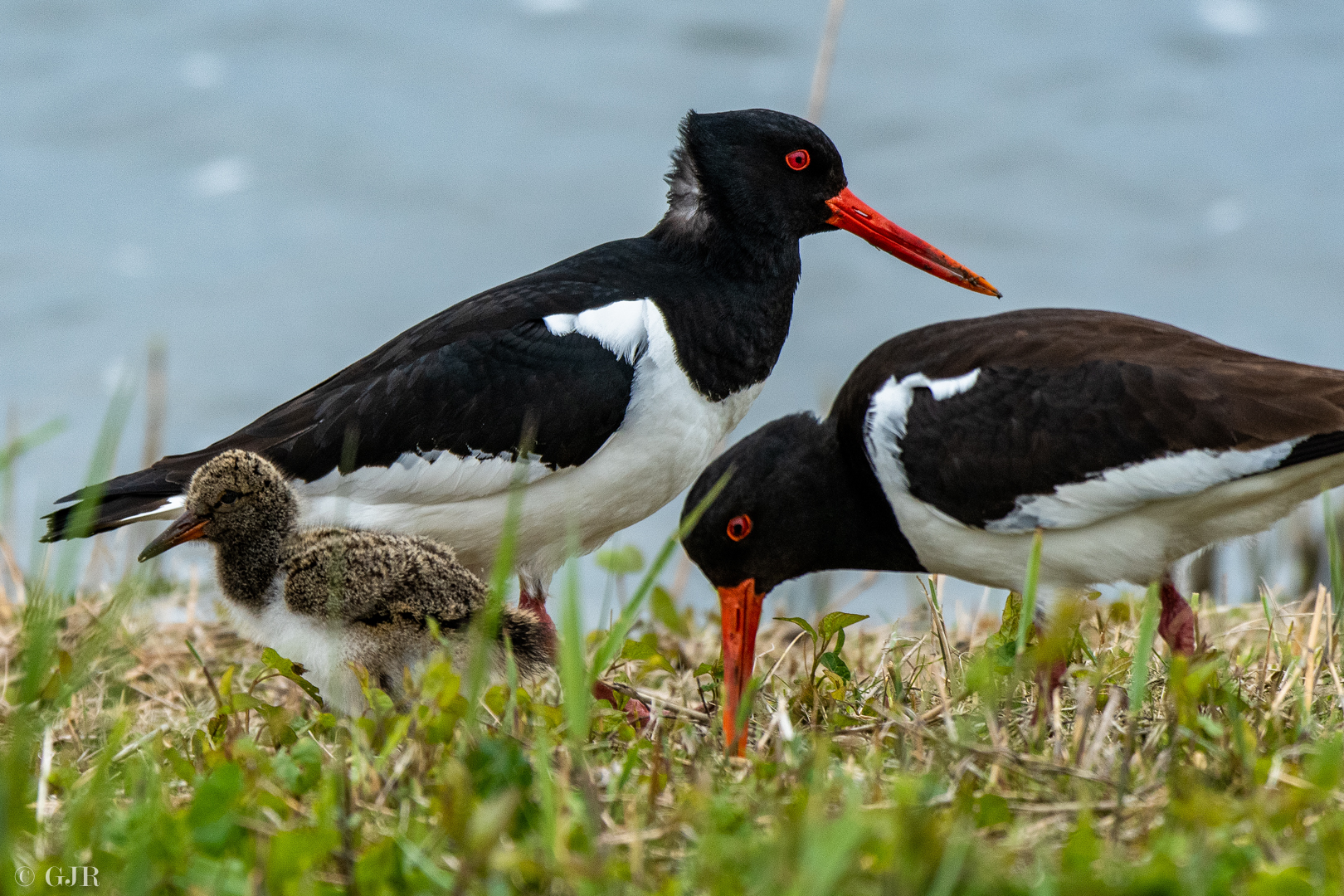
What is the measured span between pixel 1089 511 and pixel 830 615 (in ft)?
2.85

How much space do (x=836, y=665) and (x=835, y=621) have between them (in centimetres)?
12

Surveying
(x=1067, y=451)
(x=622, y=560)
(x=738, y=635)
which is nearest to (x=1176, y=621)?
(x=1067, y=451)

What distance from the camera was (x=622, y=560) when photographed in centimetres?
481

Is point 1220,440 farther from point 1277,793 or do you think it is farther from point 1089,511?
point 1277,793

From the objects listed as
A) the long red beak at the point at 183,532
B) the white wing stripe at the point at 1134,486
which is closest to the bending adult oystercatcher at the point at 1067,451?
the white wing stripe at the point at 1134,486

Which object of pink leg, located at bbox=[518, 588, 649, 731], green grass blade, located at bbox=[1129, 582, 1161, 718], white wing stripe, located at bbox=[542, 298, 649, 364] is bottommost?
pink leg, located at bbox=[518, 588, 649, 731]

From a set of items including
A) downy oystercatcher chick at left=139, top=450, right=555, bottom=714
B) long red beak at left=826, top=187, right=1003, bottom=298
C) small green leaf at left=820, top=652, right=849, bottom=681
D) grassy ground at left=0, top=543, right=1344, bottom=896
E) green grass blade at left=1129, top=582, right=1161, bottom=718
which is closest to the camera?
grassy ground at left=0, top=543, right=1344, bottom=896

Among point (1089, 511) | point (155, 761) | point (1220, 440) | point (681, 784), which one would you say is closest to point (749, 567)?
→ point (1089, 511)

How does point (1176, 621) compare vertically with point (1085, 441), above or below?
below

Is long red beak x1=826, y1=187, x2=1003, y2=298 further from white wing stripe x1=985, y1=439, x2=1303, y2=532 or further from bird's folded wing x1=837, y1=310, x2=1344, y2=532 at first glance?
white wing stripe x1=985, y1=439, x2=1303, y2=532

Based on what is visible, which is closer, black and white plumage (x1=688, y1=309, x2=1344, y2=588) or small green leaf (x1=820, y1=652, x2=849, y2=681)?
small green leaf (x1=820, y1=652, x2=849, y2=681)

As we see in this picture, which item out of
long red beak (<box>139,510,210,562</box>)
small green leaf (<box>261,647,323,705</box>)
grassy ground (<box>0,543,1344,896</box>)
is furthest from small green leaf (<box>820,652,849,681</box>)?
long red beak (<box>139,510,210,562</box>)

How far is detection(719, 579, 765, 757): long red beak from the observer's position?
3.84 m

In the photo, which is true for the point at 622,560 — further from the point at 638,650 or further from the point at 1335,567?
the point at 1335,567
